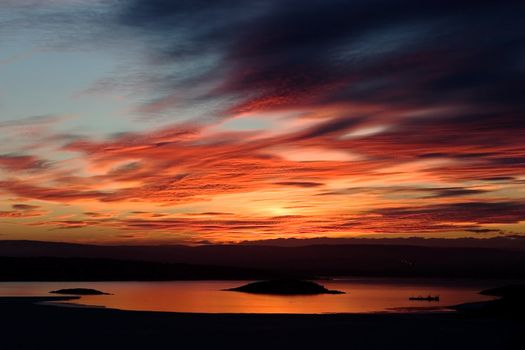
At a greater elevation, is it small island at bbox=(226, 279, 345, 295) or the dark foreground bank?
small island at bbox=(226, 279, 345, 295)

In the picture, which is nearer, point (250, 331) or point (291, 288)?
point (250, 331)

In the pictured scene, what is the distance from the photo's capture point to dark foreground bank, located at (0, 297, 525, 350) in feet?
136

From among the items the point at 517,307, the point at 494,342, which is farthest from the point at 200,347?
the point at 517,307

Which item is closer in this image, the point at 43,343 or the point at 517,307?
the point at 43,343

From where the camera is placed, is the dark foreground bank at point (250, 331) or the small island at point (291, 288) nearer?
the dark foreground bank at point (250, 331)

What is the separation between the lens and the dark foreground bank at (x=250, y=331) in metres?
41.5

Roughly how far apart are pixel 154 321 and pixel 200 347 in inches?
710

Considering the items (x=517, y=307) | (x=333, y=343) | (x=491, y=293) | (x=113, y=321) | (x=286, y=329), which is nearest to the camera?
(x=333, y=343)

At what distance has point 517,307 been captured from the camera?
6688cm

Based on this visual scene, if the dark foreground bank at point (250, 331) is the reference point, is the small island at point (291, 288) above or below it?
above

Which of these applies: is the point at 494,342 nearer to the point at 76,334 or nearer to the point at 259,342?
the point at 259,342

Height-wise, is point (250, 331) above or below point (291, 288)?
below

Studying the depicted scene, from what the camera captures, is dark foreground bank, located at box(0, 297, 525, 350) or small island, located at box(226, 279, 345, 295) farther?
small island, located at box(226, 279, 345, 295)

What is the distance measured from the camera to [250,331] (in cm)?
4953
